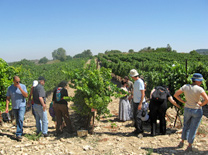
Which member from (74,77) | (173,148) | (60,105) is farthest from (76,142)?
(173,148)

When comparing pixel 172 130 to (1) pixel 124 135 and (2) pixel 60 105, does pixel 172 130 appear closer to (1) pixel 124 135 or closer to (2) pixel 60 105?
(1) pixel 124 135


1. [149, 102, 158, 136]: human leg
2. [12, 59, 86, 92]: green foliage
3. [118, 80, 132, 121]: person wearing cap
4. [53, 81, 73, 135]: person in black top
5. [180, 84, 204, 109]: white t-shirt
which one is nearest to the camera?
[180, 84, 204, 109]: white t-shirt

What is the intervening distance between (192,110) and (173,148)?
1097mm

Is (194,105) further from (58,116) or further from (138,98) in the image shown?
(58,116)

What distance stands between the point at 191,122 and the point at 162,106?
34.9 inches

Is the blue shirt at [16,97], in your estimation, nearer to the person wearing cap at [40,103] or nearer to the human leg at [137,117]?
the person wearing cap at [40,103]

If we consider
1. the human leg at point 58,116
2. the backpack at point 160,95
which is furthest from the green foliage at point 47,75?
the backpack at point 160,95

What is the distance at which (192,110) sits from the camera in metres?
3.91

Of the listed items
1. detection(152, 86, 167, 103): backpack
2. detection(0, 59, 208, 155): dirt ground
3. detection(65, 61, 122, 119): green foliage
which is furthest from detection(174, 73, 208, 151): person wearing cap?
detection(65, 61, 122, 119): green foliage

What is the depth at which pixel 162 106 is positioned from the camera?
4719 millimetres

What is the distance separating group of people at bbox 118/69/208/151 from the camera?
Answer: 12.7 feet

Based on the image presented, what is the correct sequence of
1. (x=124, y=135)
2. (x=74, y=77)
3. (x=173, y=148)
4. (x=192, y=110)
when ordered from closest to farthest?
(x=192, y=110), (x=173, y=148), (x=124, y=135), (x=74, y=77)

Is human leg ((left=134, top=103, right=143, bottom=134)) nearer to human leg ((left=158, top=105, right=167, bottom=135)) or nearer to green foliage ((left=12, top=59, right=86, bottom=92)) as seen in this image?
human leg ((left=158, top=105, right=167, bottom=135))

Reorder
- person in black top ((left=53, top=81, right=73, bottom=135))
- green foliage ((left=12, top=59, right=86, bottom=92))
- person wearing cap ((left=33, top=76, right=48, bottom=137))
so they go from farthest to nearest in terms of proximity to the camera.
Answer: green foliage ((left=12, top=59, right=86, bottom=92))
person in black top ((left=53, top=81, right=73, bottom=135))
person wearing cap ((left=33, top=76, right=48, bottom=137))
